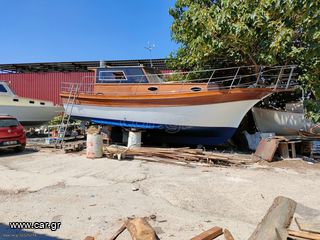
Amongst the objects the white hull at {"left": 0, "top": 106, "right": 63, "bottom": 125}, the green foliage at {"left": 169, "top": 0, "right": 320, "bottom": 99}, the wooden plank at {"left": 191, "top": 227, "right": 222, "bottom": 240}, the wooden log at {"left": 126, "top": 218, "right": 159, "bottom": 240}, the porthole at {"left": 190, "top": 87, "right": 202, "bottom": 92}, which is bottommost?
the wooden plank at {"left": 191, "top": 227, "right": 222, "bottom": 240}

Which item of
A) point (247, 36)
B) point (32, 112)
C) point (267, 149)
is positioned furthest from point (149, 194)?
point (32, 112)

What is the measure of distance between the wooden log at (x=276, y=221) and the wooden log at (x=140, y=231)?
1135mm

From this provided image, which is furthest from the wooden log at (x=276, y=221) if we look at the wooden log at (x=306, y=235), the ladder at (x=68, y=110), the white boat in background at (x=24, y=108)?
the white boat in background at (x=24, y=108)

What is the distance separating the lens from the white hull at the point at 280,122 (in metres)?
12.6

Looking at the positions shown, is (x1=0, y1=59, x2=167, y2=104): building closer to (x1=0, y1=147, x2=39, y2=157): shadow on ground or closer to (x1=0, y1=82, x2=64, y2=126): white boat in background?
(x1=0, y1=82, x2=64, y2=126): white boat in background

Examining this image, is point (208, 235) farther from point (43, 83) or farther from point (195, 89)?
point (43, 83)

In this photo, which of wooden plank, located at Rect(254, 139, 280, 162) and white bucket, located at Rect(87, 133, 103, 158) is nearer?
wooden plank, located at Rect(254, 139, 280, 162)

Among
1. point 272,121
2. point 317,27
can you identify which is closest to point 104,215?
point 317,27

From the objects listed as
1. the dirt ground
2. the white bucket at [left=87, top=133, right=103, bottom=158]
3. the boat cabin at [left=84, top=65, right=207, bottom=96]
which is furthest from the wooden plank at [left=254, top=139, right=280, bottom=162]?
the white bucket at [left=87, top=133, right=103, bottom=158]

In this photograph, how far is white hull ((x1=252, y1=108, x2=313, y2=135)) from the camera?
12578 millimetres

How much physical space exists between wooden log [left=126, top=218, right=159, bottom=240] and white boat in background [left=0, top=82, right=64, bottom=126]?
13594mm

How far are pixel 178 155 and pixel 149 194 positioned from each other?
3.84 meters

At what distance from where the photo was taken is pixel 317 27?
5.96 meters

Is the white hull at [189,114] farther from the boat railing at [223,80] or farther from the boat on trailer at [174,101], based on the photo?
the boat railing at [223,80]
